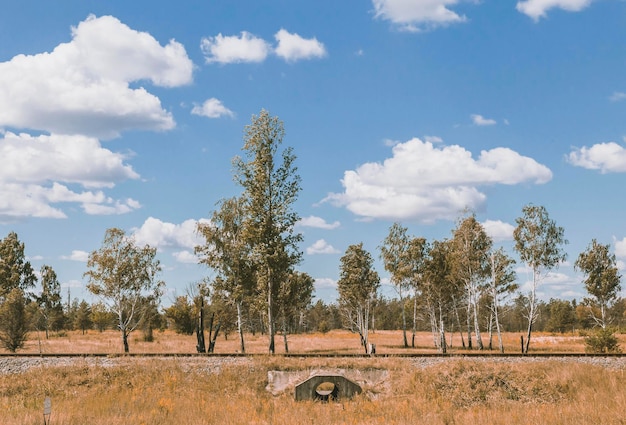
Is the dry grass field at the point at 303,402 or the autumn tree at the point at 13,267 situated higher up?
the autumn tree at the point at 13,267

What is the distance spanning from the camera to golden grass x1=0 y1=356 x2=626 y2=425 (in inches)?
649

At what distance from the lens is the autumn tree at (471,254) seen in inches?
1861

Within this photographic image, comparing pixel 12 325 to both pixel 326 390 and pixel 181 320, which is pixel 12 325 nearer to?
pixel 181 320

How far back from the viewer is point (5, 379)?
22.6m

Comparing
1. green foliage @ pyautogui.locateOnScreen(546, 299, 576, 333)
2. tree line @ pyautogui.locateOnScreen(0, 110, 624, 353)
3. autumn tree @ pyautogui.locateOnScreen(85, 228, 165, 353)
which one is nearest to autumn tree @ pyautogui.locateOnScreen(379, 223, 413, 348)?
tree line @ pyautogui.locateOnScreen(0, 110, 624, 353)

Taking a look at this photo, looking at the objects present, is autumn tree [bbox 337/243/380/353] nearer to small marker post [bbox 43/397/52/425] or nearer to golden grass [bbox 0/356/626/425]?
golden grass [bbox 0/356/626/425]

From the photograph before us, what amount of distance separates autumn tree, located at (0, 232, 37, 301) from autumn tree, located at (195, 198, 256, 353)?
28.7 m

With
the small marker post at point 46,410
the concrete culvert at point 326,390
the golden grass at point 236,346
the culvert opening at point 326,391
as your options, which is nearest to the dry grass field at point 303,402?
the small marker post at point 46,410

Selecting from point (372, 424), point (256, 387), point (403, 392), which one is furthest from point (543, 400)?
point (256, 387)

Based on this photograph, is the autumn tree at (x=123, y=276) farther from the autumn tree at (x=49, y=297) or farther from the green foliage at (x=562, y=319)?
the green foliage at (x=562, y=319)

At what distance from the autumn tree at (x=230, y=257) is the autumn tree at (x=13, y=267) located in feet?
94.0

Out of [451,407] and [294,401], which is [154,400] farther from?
[451,407]

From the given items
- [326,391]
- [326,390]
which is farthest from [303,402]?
[326,390]

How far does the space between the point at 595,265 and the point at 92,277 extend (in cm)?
5038
